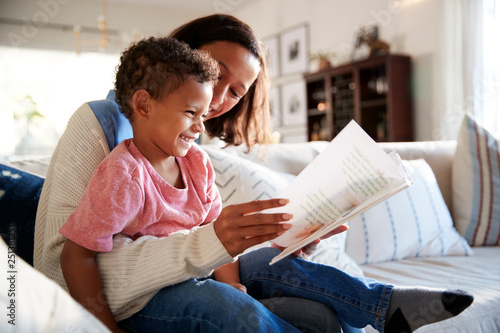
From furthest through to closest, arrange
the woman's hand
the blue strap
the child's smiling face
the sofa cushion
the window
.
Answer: the window < the sofa cushion < the blue strap < the child's smiling face < the woman's hand

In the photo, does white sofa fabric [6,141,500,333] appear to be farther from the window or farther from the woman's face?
the window

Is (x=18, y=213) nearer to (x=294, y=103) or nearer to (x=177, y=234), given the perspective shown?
(x=177, y=234)

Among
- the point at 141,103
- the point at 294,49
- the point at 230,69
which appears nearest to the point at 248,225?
A: the point at 141,103

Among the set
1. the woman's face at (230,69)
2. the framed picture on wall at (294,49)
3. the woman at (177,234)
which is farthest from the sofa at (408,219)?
the framed picture on wall at (294,49)

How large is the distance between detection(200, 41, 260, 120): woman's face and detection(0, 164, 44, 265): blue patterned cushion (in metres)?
0.49

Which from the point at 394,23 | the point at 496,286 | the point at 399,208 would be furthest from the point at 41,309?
the point at 394,23

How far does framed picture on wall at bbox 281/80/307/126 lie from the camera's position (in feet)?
18.1

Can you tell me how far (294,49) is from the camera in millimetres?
5641

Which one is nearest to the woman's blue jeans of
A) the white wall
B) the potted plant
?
the white wall

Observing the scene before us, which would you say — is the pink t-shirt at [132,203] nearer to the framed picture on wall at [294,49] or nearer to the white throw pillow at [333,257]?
the white throw pillow at [333,257]

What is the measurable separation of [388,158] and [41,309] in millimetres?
540

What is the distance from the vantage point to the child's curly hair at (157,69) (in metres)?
0.90

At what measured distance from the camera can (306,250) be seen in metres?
0.97

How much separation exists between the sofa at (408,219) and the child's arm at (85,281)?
13.0 inches
